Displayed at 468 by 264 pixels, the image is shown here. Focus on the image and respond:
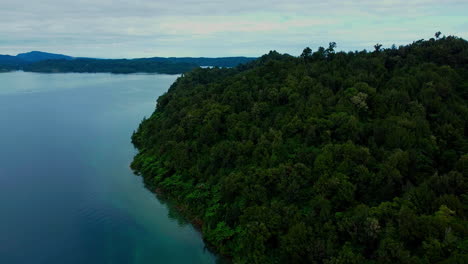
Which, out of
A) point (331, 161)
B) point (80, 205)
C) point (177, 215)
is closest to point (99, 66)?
point (80, 205)

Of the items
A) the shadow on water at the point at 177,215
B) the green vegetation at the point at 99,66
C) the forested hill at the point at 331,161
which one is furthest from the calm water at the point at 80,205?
the green vegetation at the point at 99,66

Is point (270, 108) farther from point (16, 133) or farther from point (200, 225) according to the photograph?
point (16, 133)

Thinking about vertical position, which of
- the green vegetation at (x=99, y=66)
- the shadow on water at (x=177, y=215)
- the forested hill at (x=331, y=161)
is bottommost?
the shadow on water at (x=177, y=215)

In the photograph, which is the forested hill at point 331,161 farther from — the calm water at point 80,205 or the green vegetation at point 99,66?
the green vegetation at point 99,66

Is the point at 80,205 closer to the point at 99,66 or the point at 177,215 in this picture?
the point at 177,215

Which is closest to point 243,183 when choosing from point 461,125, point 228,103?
point 228,103

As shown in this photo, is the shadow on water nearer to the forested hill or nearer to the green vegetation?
the forested hill

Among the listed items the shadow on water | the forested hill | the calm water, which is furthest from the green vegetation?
the shadow on water
